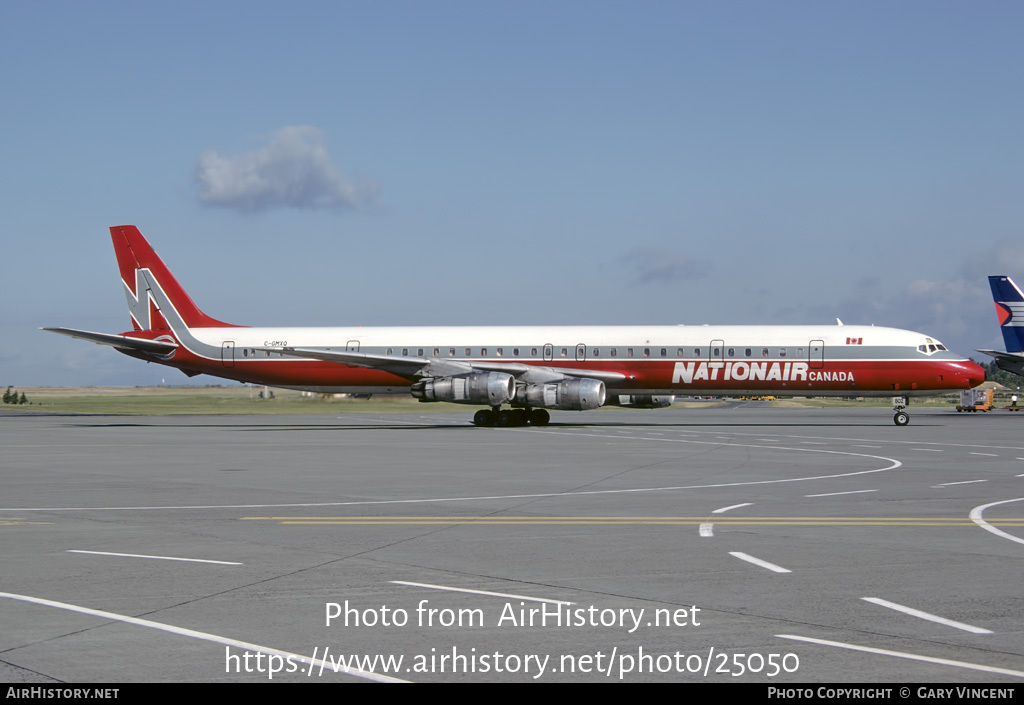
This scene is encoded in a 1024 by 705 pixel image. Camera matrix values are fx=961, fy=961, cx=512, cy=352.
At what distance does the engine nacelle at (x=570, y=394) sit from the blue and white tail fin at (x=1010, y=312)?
3434 cm

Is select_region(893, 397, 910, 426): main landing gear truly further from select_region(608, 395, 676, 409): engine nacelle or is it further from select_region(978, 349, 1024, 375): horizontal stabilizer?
select_region(978, 349, 1024, 375): horizontal stabilizer

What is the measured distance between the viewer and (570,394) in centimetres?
4091

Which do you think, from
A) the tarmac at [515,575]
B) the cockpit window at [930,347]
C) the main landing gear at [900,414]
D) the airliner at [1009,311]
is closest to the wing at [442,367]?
the main landing gear at [900,414]

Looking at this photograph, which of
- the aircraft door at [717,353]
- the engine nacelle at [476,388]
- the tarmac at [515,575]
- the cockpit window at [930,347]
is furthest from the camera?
the aircraft door at [717,353]

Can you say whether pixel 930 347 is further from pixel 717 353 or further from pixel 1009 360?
pixel 1009 360

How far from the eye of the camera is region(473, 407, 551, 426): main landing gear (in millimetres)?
44594

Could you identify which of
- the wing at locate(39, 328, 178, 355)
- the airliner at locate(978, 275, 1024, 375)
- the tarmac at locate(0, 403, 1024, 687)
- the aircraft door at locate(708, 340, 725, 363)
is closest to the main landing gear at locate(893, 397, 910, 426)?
the aircraft door at locate(708, 340, 725, 363)

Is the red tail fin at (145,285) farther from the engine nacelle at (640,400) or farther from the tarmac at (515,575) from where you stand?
the tarmac at (515,575)

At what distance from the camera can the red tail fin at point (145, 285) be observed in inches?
1993

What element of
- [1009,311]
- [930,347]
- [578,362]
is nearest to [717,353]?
[578,362]

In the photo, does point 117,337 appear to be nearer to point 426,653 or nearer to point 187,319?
point 187,319

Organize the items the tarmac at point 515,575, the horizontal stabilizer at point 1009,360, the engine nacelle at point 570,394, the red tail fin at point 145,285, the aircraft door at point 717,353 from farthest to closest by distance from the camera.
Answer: the horizontal stabilizer at point 1009,360
the red tail fin at point 145,285
the aircraft door at point 717,353
the engine nacelle at point 570,394
the tarmac at point 515,575

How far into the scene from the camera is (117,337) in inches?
1911

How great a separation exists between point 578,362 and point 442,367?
636cm
